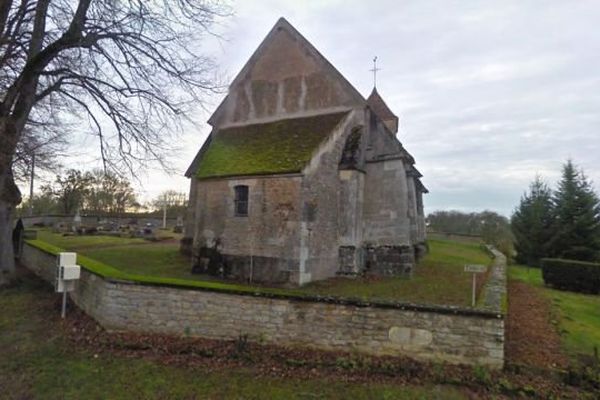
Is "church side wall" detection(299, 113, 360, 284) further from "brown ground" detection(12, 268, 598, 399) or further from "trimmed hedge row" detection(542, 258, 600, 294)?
"trimmed hedge row" detection(542, 258, 600, 294)

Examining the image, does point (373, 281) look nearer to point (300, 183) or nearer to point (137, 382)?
point (300, 183)

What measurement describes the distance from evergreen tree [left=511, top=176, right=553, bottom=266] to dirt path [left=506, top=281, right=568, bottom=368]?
533 inches

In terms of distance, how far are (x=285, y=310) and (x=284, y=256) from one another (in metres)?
4.64

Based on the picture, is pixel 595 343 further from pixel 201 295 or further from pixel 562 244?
pixel 562 244

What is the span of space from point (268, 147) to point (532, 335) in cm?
967

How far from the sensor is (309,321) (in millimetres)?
7230

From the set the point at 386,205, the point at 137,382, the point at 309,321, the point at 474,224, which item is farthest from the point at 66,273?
the point at 474,224

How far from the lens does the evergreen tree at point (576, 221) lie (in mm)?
21453

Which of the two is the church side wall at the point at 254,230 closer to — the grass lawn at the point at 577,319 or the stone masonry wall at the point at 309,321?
the stone masonry wall at the point at 309,321

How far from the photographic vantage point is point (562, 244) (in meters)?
22.2

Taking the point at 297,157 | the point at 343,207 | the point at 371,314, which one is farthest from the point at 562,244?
the point at 371,314

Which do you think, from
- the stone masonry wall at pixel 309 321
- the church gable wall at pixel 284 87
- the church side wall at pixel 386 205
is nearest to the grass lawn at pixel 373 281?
the stone masonry wall at pixel 309 321

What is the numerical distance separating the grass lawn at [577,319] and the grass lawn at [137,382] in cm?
363

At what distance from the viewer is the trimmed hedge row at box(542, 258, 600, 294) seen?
14.1 metres
